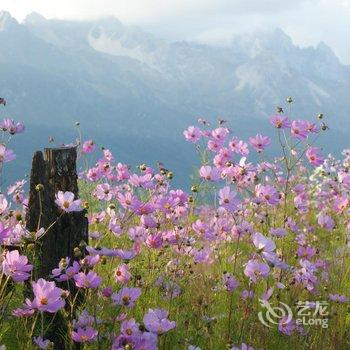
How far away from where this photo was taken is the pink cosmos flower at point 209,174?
13.0 ft

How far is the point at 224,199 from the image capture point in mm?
3607

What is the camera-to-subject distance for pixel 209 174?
4.00 metres

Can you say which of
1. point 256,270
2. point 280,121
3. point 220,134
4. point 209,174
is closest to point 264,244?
point 256,270

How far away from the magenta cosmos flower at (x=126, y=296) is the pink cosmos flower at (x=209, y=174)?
1589 millimetres

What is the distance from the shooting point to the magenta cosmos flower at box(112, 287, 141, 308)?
243 centimetres

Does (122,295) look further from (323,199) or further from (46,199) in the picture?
(323,199)

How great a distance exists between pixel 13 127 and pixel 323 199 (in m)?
5.65

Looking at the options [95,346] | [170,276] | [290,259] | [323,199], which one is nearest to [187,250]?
[170,276]

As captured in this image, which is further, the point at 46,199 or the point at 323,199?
the point at 323,199

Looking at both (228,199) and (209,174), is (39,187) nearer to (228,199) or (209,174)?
(228,199)

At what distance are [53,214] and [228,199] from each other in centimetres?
114

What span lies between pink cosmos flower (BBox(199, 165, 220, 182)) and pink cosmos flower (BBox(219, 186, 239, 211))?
35 centimetres

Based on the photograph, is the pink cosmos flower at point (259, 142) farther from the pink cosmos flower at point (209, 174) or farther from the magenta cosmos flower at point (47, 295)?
the magenta cosmos flower at point (47, 295)

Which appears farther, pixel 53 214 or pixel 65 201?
pixel 53 214
